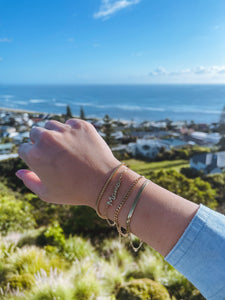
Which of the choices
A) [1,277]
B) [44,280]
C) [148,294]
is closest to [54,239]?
[1,277]

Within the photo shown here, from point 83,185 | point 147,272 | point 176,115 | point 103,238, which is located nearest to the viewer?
point 83,185

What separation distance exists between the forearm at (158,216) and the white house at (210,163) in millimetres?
17091

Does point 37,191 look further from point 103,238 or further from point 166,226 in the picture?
point 103,238

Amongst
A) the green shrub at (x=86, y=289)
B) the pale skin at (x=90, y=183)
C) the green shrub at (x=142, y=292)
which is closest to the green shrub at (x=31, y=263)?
the green shrub at (x=86, y=289)

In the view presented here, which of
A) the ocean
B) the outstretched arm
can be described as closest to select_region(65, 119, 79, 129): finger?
the outstretched arm

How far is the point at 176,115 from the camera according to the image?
158 feet

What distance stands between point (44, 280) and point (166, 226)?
2.57 m

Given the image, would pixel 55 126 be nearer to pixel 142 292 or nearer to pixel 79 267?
pixel 142 292

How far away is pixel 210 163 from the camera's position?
17.5m

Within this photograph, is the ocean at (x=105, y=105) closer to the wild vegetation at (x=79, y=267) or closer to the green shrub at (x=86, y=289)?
the wild vegetation at (x=79, y=267)

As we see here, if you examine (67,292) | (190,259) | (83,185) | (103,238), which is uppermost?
(83,185)

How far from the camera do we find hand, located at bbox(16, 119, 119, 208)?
70 cm

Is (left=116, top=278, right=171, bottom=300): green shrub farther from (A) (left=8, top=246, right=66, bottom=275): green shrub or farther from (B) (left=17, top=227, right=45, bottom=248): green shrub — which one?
(B) (left=17, top=227, right=45, bottom=248): green shrub

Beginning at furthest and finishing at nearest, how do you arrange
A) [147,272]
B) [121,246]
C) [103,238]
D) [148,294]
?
[103,238], [121,246], [147,272], [148,294]
